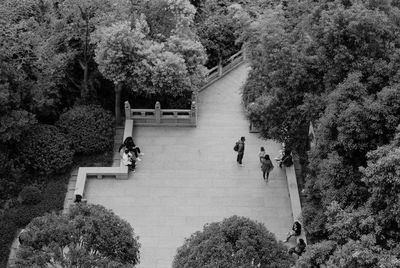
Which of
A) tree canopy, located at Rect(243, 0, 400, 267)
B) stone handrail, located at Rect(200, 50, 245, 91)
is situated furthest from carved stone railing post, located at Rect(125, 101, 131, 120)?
tree canopy, located at Rect(243, 0, 400, 267)

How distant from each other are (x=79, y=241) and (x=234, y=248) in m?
4.89

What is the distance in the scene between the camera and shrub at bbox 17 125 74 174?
30.5m

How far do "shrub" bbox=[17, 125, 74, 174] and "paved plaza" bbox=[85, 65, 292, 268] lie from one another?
1639 mm

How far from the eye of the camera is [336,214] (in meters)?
20.4

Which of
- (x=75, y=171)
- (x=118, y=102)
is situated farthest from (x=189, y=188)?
(x=118, y=102)

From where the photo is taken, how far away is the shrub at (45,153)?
3048 cm

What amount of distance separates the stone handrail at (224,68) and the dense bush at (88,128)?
272 inches

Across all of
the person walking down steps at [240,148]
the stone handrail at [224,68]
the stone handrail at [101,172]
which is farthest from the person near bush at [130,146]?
the stone handrail at [224,68]

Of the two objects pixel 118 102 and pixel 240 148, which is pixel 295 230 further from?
pixel 118 102

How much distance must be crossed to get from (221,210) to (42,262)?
10.6 metres

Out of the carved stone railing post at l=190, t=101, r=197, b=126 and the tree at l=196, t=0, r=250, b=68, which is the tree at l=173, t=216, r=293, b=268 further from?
the tree at l=196, t=0, r=250, b=68

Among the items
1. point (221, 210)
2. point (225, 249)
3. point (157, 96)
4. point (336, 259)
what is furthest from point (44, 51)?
point (336, 259)

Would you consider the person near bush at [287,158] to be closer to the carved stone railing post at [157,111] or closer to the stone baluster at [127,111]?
the carved stone railing post at [157,111]

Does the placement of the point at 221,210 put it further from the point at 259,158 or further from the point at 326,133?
the point at 326,133
